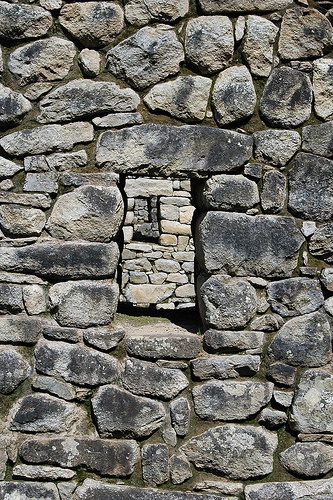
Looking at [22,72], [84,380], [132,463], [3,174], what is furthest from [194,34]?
[132,463]

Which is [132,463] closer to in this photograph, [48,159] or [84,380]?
[84,380]

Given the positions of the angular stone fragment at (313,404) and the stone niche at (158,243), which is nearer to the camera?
the angular stone fragment at (313,404)

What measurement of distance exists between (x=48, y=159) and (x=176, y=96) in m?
0.68

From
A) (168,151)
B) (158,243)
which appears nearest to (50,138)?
(168,151)

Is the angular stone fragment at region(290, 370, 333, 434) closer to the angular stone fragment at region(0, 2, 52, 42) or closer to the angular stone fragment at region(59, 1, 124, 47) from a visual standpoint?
the angular stone fragment at region(59, 1, 124, 47)

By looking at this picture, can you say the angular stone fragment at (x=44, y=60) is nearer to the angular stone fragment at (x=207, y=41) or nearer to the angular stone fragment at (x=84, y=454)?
the angular stone fragment at (x=207, y=41)

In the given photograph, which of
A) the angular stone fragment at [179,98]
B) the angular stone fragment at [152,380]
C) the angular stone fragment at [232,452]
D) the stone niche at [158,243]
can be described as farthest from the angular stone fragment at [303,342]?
the stone niche at [158,243]

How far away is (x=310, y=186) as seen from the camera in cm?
328

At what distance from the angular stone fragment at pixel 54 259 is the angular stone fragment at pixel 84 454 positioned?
2.54ft

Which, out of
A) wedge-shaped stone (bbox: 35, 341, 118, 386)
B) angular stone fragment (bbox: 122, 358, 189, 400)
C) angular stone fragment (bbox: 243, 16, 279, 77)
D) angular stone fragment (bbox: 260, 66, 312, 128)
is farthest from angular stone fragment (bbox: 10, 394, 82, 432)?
angular stone fragment (bbox: 243, 16, 279, 77)

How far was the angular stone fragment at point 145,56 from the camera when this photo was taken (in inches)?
127

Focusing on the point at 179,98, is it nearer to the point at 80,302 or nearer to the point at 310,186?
the point at 310,186

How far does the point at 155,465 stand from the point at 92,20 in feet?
6.97

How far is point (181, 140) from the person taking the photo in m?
3.22
